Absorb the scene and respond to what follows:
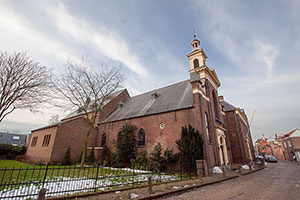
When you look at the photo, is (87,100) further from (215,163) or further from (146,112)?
(215,163)

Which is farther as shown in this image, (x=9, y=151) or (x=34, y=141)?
(x=9, y=151)

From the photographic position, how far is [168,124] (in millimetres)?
16359

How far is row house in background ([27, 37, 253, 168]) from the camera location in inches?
609

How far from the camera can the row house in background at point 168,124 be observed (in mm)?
15461

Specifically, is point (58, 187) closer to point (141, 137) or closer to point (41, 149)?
point (141, 137)

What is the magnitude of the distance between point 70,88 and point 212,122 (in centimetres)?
1632

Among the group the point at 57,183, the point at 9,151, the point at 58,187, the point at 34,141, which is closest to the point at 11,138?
the point at 9,151

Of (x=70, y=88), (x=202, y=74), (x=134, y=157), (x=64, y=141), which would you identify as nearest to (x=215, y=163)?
(x=134, y=157)

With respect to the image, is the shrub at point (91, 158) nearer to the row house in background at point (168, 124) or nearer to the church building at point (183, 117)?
the row house in background at point (168, 124)

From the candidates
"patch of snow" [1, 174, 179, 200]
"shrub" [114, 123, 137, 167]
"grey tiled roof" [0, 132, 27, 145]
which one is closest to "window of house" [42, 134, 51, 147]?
"shrub" [114, 123, 137, 167]

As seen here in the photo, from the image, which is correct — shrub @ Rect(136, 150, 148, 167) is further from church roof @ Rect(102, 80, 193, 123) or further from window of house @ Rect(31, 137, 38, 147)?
window of house @ Rect(31, 137, 38, 147)

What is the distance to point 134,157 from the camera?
17.2 meters

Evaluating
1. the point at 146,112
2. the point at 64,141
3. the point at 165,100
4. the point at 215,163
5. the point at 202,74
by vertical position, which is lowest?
the point at 215,163

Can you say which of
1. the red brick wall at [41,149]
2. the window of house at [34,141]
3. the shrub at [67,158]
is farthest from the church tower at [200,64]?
the window of house at [34,141]
